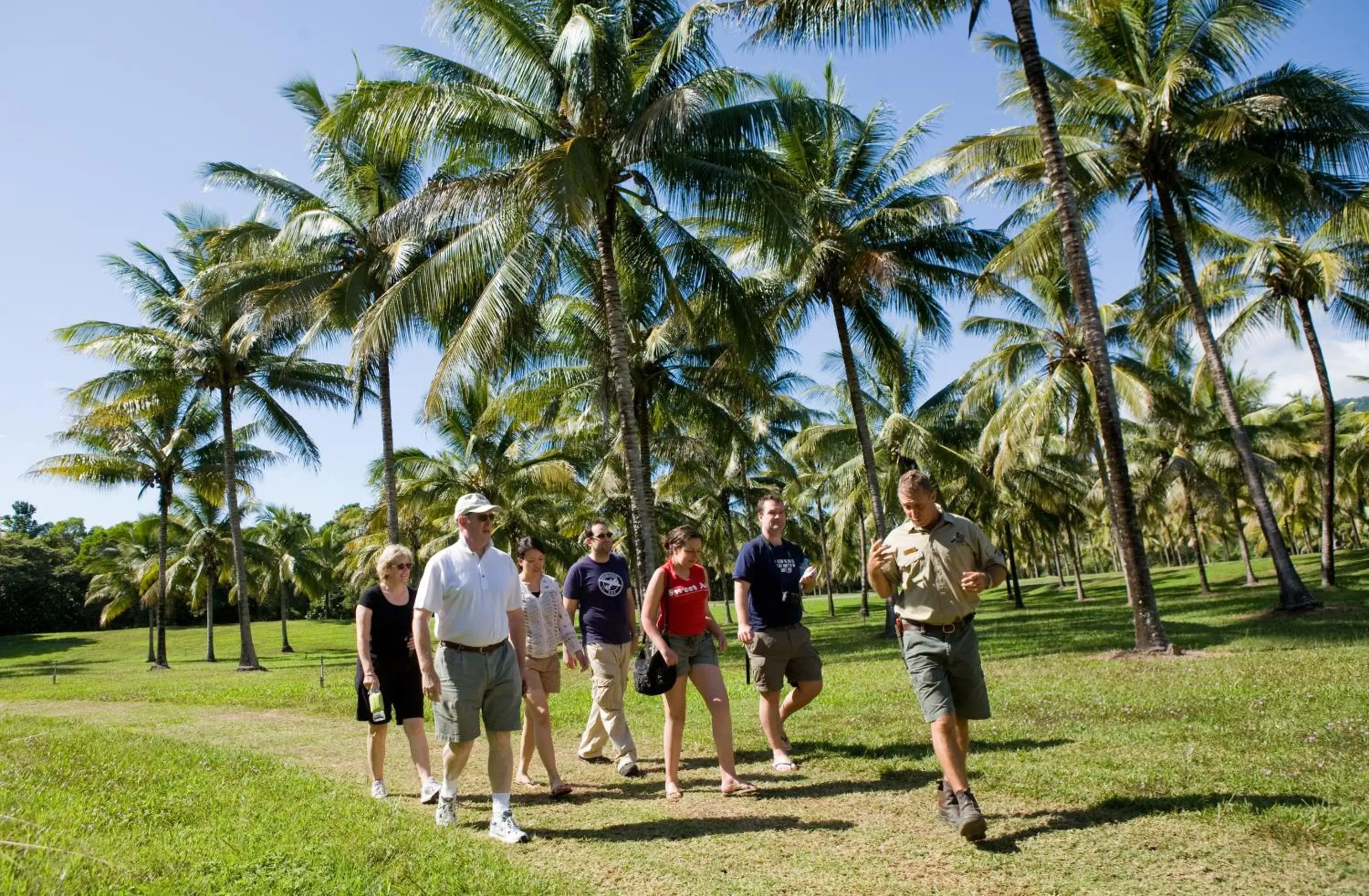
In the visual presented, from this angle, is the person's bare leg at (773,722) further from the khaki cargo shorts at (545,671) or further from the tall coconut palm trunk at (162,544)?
the tall coconut palm trunk at (162,544)

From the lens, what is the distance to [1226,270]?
20.8 m

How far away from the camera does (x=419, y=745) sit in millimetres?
6207

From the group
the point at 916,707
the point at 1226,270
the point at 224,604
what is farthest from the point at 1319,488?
the point at 224,604

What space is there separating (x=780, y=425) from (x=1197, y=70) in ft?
66.6

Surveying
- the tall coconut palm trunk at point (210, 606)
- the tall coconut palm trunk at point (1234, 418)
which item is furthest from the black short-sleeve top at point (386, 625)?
the tall coconut palm trunk at point (210, 606)

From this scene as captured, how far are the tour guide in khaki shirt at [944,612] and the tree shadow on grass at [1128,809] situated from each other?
321mm

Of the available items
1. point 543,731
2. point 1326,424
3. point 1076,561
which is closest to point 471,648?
point 543,731

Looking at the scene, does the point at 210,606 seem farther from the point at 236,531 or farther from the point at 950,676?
the point at 950,676

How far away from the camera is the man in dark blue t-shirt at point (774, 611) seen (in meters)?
6.28

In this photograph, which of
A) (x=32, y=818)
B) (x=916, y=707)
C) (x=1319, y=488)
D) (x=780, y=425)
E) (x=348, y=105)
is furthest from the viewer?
(x=1319, y=488)

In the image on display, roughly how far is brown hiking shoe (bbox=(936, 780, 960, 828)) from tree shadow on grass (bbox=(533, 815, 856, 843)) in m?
0.48

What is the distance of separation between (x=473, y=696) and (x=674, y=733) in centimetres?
138

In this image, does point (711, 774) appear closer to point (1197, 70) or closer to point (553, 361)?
point (1197, 70)

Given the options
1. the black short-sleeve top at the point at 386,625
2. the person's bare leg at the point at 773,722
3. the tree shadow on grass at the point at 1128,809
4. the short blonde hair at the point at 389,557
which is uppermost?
the short blonde hair at the point at 389,557
